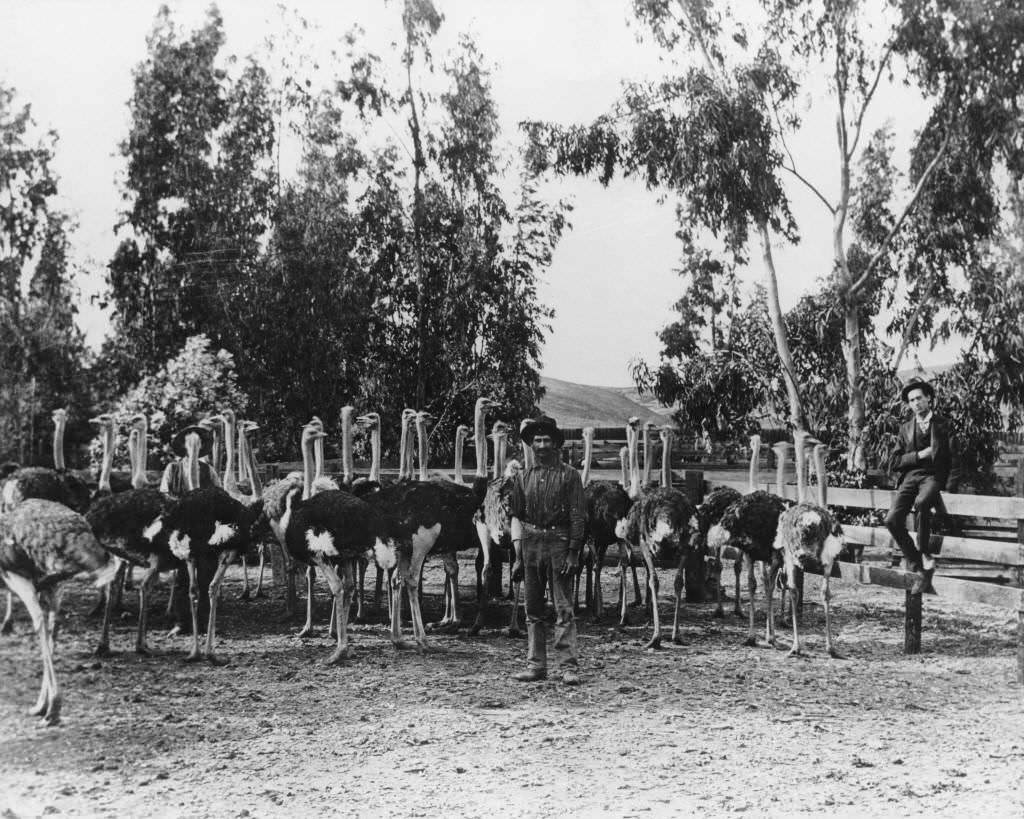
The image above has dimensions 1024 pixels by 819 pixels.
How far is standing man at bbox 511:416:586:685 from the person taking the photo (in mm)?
7457

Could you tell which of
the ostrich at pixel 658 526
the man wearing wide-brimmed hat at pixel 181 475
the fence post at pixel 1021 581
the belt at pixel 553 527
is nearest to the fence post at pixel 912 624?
the fence post at pixel 1021 581

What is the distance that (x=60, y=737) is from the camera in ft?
19.1

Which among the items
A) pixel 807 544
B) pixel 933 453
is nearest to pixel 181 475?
pixel 807 544

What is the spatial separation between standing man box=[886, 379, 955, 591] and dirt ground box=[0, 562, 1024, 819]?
2.85 ft

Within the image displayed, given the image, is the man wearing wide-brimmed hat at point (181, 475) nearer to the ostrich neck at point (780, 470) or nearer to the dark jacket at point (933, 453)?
the ostrich neck at point (780, 470)

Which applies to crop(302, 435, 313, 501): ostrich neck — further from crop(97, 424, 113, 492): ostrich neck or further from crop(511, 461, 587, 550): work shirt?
crop(511, 461, 587, 550): work shirt

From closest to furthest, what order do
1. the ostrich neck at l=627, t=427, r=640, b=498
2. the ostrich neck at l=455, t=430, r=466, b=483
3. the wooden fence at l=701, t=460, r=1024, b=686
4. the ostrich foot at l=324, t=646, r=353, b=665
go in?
the wooden fence at l=701, t=460, r=1024, b=686
the ostrich foot at l=324, t=646, r=353, b=665
the ostrich neck at l=627, t=427, r=640, b=498
the ostrich neck at l=455, t=430, r=466, b=483

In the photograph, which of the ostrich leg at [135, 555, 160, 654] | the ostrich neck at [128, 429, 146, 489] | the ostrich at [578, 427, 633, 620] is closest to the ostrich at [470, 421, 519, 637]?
the ostrich at [578, 427, 633, 620]

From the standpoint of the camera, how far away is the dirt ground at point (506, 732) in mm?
5164

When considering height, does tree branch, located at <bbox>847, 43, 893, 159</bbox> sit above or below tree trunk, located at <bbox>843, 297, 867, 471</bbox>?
above

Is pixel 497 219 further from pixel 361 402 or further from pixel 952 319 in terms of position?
pixel 952 319

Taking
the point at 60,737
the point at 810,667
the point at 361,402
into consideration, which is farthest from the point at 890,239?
the point at 60,737

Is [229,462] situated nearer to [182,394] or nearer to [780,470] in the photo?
[182,394]

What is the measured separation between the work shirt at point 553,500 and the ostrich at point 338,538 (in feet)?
3.97
